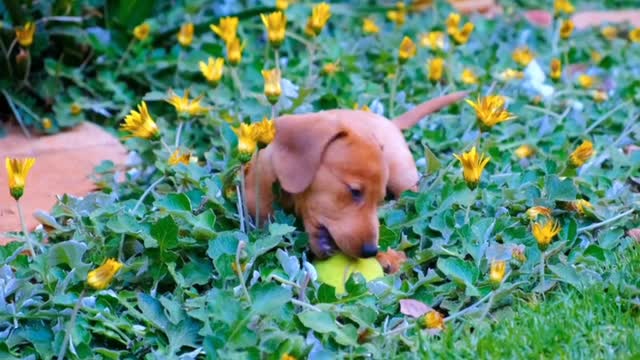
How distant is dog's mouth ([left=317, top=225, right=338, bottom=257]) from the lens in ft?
10.1

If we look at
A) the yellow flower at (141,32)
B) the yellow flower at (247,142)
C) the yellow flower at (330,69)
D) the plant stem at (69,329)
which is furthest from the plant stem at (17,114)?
the plant stem at (69,329)

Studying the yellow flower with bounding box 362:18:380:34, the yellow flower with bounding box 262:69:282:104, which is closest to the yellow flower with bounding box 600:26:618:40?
the yellow flower with bounding box 362:18:380:34

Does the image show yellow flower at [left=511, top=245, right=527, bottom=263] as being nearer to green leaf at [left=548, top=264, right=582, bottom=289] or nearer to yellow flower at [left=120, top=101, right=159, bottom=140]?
green leaf at [left=548, top=264, right=582, bottom=289]

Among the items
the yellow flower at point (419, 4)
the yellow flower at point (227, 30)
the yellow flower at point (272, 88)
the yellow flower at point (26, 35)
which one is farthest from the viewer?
the yellow flower at point (419, 4)

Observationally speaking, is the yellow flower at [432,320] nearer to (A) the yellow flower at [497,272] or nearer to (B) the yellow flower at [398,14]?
(A) the yellow flower at [497,272]

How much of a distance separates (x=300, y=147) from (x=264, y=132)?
4.6 inches

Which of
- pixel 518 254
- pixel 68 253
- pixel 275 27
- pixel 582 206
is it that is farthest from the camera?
pixel 275 27

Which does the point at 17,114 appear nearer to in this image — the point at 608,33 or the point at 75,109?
the point at 75,109

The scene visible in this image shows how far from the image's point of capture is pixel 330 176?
9.89 feet

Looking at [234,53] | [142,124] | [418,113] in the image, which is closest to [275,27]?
[234,53]

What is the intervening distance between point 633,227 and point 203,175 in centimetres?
135

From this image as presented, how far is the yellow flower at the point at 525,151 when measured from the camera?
404cm

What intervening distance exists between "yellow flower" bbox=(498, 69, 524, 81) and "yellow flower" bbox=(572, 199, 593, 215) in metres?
1.14

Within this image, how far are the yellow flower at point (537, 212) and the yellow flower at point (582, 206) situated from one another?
11 centimetres
